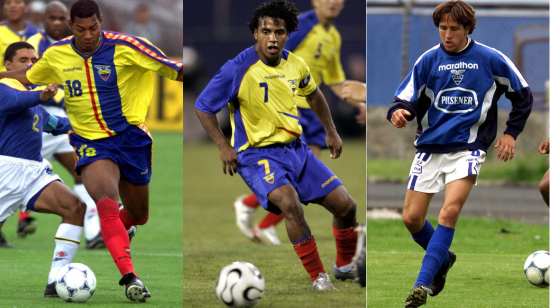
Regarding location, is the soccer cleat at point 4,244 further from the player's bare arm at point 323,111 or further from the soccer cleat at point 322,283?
the soccer cleat at point 322,283

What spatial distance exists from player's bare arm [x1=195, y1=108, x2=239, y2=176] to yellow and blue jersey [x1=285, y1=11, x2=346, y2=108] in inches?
122

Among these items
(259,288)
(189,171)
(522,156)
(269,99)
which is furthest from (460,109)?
(189,171)

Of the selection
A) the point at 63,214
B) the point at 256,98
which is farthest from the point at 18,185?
the point at 256,98

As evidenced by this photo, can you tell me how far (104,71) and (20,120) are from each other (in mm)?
891

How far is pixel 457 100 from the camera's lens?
501 cm

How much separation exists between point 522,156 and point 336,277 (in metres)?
7.99

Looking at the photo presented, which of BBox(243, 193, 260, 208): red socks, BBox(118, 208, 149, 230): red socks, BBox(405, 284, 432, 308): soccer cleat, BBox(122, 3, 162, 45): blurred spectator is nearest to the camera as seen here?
BBox(405, 284, 432, 308): soccer cleat

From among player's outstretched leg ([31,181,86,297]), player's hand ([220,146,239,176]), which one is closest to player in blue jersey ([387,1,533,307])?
player's hand ([220,146,239,176])

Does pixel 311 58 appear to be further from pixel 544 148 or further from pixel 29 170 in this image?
pixel 29 170

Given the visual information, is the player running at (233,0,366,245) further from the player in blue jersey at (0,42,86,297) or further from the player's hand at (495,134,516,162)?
the player's hand at (495,134,516,162)

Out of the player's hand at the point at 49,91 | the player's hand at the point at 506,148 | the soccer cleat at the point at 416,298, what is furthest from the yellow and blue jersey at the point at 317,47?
the soccer cleat at the point at 416,298

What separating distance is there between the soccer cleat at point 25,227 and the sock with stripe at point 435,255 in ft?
16.1

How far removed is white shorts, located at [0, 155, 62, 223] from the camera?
18.6ft

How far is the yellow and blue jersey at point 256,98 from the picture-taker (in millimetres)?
5285
